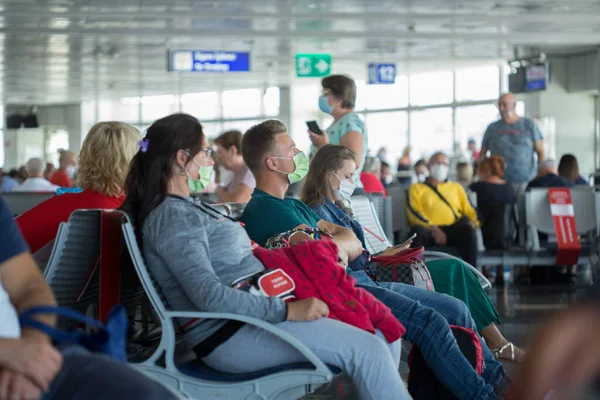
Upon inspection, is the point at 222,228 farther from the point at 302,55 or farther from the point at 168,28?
the point at 302,55

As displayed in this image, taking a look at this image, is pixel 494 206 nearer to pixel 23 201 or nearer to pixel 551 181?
pixel 551 181

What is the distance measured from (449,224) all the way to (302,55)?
447 inches

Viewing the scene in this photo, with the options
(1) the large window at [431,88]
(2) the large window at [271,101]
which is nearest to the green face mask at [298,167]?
(1) the large window at [431,88]

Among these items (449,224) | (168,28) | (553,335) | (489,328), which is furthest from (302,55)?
(553,335)

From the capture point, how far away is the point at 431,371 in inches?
135

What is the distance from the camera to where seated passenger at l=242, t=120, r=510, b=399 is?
10.8ft

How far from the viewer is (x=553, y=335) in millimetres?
1381

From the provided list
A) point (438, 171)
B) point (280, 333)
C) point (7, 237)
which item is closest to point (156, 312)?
point (280, 333)

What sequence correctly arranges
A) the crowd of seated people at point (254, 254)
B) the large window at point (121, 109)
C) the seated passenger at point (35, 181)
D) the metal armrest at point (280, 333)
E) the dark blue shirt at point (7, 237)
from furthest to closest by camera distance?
the large window at point (121, 109)
the seated passenger at point (35, 181)
the crowd of seated people at point (254, 254)
the metal armrest at point (280, 333)
the dark blue shirt at point (7, 237)

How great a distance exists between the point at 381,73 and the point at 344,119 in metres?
15.3

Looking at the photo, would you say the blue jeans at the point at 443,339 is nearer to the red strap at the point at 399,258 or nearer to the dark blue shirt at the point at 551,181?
the red strap at the point at 399,258

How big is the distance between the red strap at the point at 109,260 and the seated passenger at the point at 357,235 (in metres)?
1.29

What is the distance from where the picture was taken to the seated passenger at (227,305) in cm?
266

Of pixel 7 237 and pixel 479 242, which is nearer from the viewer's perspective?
pixel 7 237
